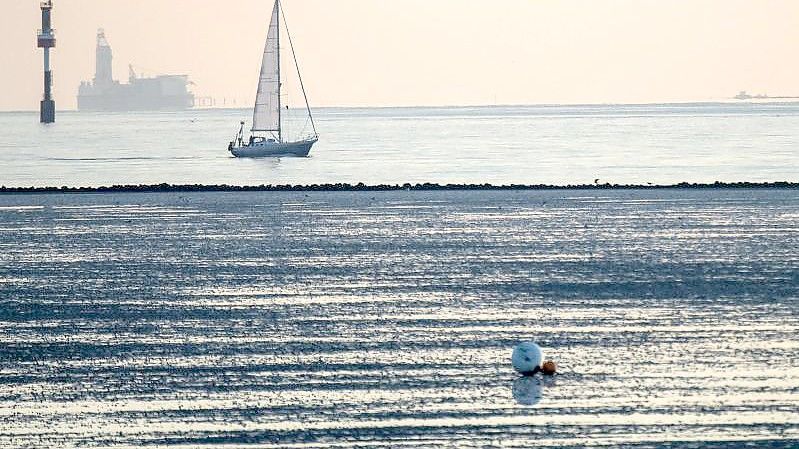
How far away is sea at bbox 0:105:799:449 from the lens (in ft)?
58.7

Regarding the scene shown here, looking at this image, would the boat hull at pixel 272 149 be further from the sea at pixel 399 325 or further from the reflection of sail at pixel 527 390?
the reflection of sail at pixel 527 390

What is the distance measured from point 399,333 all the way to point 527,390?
16.3 ft

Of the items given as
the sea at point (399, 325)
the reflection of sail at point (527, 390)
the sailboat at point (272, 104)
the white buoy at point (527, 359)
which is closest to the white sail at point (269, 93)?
the sailboat at point (272, 104)

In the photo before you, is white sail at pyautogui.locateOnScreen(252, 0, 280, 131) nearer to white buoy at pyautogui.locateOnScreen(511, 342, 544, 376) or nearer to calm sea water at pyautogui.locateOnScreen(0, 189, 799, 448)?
calm sea water at pyautogui.locateOnScreen(0, 189, 799, 448)

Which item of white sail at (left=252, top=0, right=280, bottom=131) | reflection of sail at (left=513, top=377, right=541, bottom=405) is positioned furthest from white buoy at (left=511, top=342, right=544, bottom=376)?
white sail at (left=252, top=0, right=280, bottom=131)

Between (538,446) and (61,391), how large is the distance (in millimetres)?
6742

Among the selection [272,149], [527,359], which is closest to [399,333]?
[527,359]

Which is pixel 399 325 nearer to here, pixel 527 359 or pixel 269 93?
pixel 527 359

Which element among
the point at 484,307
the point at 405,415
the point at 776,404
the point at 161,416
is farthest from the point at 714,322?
the point at 161,416

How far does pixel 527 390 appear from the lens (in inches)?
780

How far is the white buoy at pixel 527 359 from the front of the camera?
2050 cm

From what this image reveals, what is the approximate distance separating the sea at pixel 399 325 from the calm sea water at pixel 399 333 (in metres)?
0.06

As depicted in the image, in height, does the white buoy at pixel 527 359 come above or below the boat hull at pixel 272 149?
above

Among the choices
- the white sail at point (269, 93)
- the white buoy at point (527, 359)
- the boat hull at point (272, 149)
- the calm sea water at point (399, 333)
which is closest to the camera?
the calm sea water at point (399, 333)
